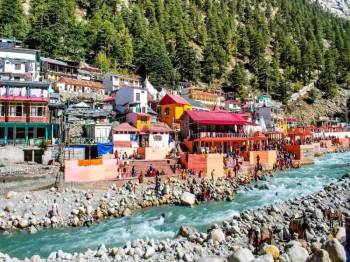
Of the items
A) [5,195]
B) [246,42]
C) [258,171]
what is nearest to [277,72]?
[246,42]

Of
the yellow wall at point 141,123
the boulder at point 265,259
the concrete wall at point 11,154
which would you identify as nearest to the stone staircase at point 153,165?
the yellow wall at point 141,123

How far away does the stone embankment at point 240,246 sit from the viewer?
17.0 metres

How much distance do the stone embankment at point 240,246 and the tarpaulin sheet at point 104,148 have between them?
2172 cm

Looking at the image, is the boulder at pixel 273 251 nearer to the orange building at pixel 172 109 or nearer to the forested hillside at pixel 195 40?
the orange building at pixel 172 109

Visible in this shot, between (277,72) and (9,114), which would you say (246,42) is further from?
(9,114)

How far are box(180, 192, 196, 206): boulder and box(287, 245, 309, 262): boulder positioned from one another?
16.4 meters

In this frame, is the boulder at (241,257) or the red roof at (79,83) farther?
the red roof at (79,83)

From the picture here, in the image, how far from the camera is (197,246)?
20391 mm

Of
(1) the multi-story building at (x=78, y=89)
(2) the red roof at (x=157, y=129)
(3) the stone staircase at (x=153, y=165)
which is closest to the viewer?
(3) the stone staircase at (x=153, y=165)

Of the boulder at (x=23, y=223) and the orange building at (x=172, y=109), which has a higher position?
the orange building at (x=172, y=109)

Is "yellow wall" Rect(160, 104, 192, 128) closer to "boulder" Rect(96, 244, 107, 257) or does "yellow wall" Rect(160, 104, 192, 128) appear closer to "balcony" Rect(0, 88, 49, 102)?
"balcony" Rect(0, 88, 49, 102)

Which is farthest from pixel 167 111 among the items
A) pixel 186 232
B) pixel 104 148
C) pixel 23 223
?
pixel 186 232

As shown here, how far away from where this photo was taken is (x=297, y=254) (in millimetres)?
17281

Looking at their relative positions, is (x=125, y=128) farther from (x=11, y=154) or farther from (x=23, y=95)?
(x=11, y=154)
